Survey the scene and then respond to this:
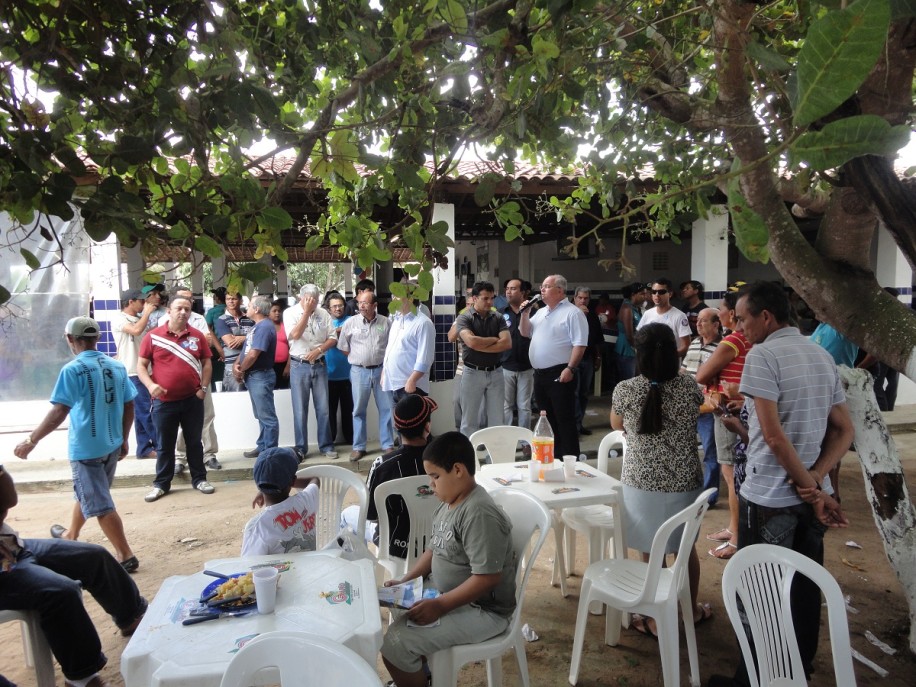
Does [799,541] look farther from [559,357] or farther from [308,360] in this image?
[308,360]

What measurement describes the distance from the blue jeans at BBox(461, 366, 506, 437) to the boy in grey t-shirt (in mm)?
3692

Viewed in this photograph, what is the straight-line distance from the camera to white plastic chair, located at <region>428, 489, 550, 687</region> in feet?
7.94

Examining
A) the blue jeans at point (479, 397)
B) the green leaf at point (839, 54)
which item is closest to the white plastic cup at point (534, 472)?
the blue jeans at point (479, 397)

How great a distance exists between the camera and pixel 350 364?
700 cm

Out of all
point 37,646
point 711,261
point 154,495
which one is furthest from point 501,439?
point 711,261

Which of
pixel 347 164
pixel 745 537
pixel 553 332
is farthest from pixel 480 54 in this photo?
pixel 553 332

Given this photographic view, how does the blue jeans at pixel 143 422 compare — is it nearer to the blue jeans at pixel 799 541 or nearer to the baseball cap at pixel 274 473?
the baseball cap at pixel 274 473

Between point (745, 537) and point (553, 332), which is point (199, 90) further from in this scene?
point (553, 332)

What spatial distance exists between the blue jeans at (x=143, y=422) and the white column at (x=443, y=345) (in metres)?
3.07

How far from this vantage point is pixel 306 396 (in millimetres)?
6832

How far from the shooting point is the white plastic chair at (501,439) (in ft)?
14.9

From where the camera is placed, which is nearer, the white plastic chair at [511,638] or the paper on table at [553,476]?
the white plastic chair at [511,638]

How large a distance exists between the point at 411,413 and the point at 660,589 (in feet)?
4.66

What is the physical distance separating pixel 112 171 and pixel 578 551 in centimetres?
395
